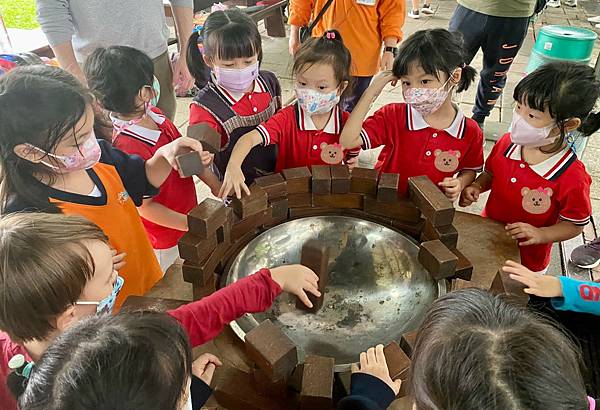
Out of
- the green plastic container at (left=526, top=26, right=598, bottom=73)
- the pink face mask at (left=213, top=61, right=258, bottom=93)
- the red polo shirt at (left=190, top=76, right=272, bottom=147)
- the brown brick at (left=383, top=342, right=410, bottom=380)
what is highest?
the pink face mask at (left=213, top=61, right=258, bottom=93)

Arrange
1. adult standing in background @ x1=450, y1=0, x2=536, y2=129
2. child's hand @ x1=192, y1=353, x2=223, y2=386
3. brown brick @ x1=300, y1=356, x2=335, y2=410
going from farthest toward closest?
adult standing in background @ x1=450, y1=0, x2=536, y2=129 < child's hand @ x1=192, y1=353, x2=223, y2=386 < brown brick @ x1=300, y1=356, x2=335, y2=410

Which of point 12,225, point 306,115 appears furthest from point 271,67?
point 12,225

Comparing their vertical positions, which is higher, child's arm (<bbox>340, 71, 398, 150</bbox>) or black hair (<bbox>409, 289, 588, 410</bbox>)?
black hair (<bbox>409, 289, 588, 410</bbox>)

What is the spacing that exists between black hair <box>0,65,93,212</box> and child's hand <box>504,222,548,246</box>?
1158 millimetres

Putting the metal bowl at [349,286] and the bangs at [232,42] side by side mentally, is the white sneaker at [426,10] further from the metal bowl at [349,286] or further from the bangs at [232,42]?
the metal bowl at [349,286]

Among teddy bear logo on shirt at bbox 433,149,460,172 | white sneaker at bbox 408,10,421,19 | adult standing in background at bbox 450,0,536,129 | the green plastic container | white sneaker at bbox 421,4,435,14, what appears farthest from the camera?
white sneaker at bbox 421,4,435,14

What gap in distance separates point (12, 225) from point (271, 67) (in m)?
3.80

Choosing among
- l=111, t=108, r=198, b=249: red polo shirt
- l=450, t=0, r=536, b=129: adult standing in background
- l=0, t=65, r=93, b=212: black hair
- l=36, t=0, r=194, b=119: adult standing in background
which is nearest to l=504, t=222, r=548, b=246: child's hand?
l=111, t=108, r=198, b=249: red polo shirt

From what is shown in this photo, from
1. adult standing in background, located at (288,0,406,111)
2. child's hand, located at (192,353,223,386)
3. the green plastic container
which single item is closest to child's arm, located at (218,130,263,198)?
child's hand, located at (192,353,223,386)

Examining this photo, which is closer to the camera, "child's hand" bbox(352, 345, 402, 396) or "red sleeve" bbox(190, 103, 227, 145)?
"child's hand" bbox(352, 345, 402, 396)

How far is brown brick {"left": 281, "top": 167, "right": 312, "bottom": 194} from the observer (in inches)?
50.5

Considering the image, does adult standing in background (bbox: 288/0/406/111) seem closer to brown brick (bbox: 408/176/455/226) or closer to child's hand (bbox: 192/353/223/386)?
brown brick (bbox: 408/176/455/226)

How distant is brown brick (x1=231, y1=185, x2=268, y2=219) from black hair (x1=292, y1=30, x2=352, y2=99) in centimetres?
51

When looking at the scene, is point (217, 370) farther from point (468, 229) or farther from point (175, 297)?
point (468, 229)
